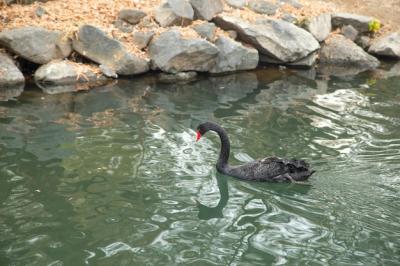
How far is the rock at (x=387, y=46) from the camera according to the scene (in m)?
14.1

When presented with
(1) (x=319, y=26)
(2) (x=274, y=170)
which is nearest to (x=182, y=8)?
(1) (x=319, y=26)

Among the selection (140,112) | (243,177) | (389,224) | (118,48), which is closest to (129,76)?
(118,48)

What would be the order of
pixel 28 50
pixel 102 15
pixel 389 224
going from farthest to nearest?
pixel 102 15 < pixel 28 50 < pixel 389 224

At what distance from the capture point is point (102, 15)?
12.1m

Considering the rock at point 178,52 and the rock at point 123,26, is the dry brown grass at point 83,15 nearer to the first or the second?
the rock at point 123,26

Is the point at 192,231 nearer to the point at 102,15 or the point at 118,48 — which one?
the point at 118,48

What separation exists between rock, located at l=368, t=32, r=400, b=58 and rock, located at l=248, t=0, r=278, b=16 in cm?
270

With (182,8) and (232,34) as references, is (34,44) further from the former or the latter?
(232,34)

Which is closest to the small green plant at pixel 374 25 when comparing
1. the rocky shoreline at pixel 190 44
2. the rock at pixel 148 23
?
the rocky shoreline at pixel 190 44

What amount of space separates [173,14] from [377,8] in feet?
22.6

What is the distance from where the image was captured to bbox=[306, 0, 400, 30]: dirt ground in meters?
15.6

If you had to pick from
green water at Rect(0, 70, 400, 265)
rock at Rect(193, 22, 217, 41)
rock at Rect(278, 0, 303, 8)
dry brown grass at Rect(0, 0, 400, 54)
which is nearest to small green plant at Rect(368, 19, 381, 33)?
rock at Rect(278, 0, 303, 8)

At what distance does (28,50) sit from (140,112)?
2806mm

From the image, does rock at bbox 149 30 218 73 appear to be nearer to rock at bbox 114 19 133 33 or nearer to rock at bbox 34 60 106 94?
rock at bbox 114 19 133 33
